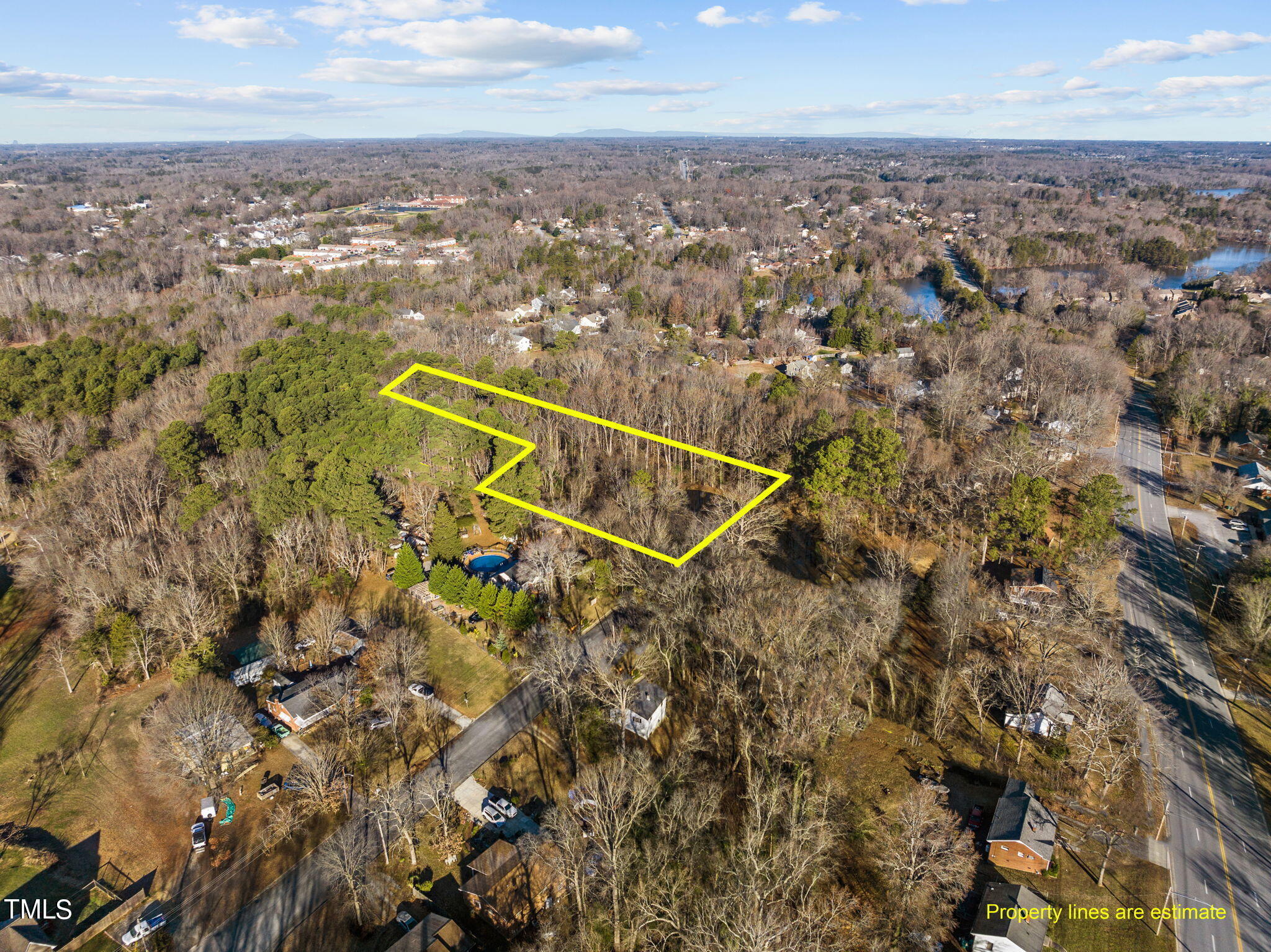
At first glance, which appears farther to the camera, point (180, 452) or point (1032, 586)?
point (180, 452)

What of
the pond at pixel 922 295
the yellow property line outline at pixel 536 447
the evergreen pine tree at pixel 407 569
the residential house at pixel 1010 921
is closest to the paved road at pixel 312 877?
the yellow property line outline at pixel 536 447

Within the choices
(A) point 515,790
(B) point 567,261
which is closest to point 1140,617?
(A) point 515,790

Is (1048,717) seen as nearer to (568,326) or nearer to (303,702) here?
(303,702)

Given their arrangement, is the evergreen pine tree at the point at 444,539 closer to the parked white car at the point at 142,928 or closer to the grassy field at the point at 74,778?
the grassy field at the point at 74,778

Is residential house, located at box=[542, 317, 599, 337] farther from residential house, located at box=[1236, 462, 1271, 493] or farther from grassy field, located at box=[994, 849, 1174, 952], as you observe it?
grassy field, located at box=[994, 849, 1174, 952]

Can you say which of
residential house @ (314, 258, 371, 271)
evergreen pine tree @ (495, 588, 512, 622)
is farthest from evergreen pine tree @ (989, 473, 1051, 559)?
residential house @ (314, 258, 371, 271)

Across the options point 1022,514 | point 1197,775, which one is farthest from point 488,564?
point 1197,775
